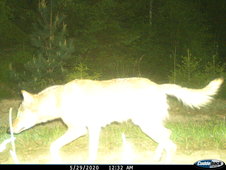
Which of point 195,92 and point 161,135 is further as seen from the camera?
point 195,92

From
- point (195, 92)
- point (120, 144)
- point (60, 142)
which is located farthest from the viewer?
point (120, 144)

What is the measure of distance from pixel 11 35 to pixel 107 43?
20.9ft

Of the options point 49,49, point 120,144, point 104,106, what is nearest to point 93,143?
point 104,106

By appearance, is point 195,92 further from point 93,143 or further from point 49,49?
point 49,49

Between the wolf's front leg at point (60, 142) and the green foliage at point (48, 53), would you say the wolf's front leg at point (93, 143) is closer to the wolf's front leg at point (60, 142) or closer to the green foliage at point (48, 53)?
the wolf's front leg at point (60, 142)

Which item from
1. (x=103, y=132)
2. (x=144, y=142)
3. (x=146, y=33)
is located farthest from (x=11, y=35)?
(x=144, y=142)

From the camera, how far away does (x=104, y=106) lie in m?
5.56

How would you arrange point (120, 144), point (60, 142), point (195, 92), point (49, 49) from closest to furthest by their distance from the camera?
point (60, 142) < point (195, 92) < point (120, 144) < point (49, 49)

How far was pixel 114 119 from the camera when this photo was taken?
5574 millimetres

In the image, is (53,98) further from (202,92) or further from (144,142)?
(202,92)

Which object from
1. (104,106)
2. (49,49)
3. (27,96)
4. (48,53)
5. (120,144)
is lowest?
(120,144)

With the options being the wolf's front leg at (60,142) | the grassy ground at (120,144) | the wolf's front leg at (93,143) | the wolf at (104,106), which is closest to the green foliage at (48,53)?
the grassy ground at (120,144)

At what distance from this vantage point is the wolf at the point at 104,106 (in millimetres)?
5324

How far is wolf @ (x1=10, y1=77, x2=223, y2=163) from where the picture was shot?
532 centimetres
